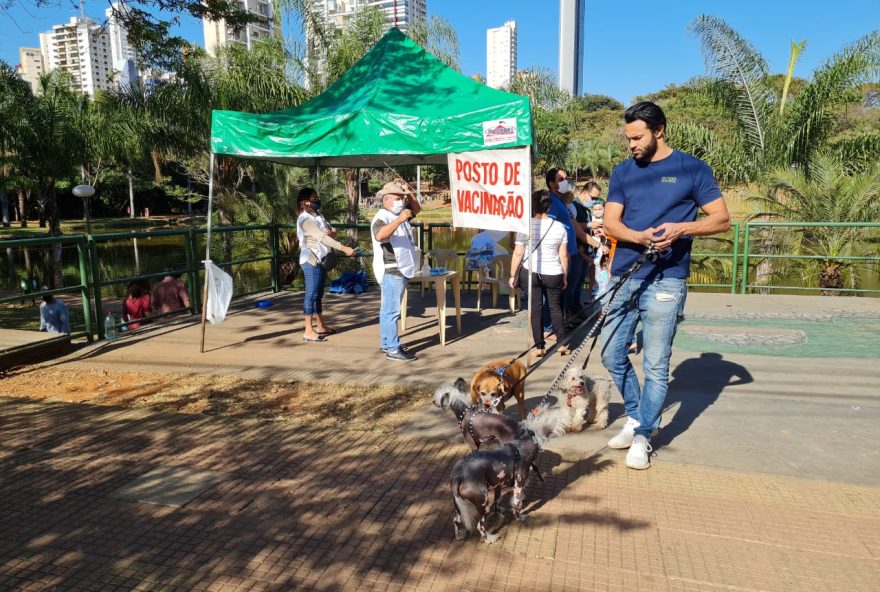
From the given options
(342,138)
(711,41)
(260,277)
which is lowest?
(260,277)

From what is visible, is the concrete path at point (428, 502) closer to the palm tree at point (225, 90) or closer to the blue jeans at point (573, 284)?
the blue jeans at point (573, 284)

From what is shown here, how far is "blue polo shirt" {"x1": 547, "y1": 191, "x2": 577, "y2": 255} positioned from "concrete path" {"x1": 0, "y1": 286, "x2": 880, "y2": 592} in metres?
1.50

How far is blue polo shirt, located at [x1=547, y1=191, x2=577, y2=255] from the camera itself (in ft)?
19.8

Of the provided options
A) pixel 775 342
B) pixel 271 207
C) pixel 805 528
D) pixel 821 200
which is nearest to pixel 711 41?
pixel 821 200

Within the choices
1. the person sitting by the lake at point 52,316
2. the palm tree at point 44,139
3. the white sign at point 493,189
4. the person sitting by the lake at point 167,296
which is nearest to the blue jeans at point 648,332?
the white sign at point 493,189

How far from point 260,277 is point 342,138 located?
17142 mm

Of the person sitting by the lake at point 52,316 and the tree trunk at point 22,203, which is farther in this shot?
the tree trunk at point 22,203

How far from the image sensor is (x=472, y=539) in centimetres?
291

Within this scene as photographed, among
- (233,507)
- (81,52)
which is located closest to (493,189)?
(233,507)

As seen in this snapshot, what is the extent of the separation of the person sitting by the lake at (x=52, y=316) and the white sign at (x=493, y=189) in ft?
17.6

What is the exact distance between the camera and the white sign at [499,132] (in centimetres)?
564

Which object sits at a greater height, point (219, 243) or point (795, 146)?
point (795, 146)

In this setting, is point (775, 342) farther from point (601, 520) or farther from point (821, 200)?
point (821, 200)

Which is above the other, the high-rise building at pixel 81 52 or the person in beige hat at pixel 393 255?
the high-rise building at pixel 81 52
